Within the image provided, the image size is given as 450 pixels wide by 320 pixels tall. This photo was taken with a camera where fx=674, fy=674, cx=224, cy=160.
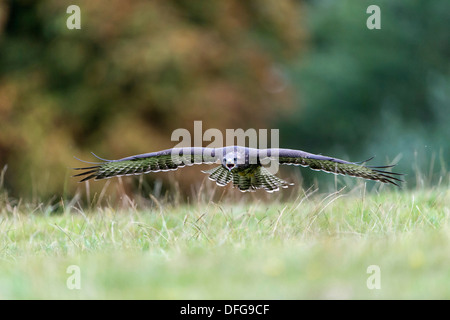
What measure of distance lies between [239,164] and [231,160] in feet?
0.77

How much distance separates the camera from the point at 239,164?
619cm

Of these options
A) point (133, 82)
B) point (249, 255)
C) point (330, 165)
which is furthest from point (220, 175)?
point (133, 82)

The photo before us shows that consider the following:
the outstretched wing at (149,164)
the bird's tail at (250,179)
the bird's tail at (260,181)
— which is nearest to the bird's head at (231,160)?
the outstretched wing at (149,164)

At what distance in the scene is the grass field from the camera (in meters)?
3.60

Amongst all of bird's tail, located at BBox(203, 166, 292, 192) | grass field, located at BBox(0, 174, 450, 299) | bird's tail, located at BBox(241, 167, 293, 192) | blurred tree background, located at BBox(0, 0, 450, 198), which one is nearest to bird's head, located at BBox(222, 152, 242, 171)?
grass field, located at BBox(0, 174, 450, 299)

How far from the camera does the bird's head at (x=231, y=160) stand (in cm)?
595

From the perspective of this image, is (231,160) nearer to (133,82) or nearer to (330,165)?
(330,165)

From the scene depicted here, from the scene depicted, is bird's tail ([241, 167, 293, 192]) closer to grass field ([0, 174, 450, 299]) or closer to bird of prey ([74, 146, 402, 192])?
bird of prey ([74, 146, 402, 192])

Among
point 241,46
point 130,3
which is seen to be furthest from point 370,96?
point 130,3

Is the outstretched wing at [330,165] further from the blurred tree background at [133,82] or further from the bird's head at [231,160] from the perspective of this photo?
the blurred tree background at [133,82]

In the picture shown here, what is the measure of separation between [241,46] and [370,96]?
7.33 metres

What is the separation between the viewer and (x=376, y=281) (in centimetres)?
361
